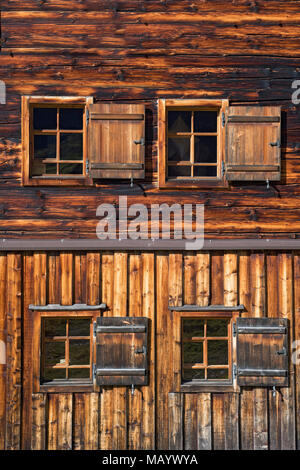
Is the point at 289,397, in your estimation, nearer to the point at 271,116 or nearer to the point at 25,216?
the point at 271,116

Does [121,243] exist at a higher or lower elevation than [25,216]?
lower

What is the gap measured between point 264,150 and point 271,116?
509mm

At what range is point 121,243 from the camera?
629 cm

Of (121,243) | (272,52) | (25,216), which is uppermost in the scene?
(272,52)

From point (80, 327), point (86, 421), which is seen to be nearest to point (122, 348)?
point (86, 421)

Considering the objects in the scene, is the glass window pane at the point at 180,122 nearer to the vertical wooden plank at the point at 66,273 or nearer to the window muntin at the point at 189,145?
the window muntin at the point at 189,145

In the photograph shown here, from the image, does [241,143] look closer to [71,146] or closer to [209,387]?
[209,387]

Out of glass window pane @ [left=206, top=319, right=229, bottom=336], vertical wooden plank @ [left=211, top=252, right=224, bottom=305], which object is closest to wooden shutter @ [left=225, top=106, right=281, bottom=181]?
vertical wooden plank @ [left=211, top=252, right=224, bottom=305]

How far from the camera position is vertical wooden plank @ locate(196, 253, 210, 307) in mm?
6367

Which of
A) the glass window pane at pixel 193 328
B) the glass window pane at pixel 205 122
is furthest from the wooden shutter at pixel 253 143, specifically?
the glass window pane at pixel 193 328

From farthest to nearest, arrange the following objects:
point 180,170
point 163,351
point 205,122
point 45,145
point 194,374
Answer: point 45,145 → point 205,122 → point 194,374 → point 180,170 → point 163,351

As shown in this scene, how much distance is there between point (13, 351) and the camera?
6.26 meters

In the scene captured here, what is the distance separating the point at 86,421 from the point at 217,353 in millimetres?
7207

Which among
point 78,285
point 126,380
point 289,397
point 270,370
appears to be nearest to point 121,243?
point 78,285
